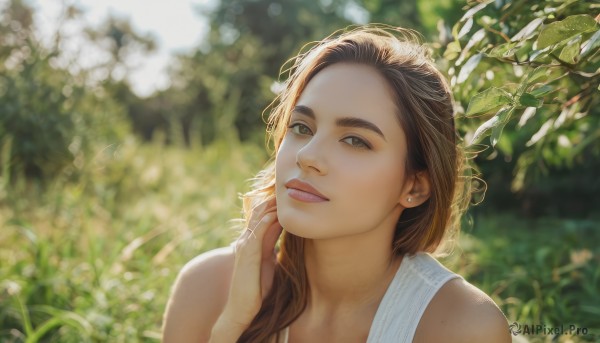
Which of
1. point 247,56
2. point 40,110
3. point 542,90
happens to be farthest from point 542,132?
point 247,56

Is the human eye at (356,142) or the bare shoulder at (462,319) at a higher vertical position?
the human eye at (356,142)

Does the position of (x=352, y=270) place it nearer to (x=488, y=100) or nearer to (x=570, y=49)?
(x=488, y=100)

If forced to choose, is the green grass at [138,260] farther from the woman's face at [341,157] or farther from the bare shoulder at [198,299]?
the woman's face at [341,157]

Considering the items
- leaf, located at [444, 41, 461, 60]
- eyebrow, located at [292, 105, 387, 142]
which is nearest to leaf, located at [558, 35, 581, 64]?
leaf, located at [444, 41, 461, 60]

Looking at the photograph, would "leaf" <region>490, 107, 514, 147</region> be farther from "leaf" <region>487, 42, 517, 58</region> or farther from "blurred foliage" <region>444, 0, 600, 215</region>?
"leaf" <region>487, 42, 517, 58</region>

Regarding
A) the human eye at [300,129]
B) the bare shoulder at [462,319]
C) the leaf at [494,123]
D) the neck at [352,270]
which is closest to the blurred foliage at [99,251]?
the neck at [352,270]

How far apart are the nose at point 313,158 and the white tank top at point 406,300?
1.95 feet

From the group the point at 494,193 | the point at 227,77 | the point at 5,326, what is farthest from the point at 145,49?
the point at 5,326

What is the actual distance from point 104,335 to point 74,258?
1261mm

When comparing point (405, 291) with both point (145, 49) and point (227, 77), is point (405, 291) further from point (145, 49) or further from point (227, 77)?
point (145, 49)

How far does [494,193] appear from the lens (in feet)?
25.1

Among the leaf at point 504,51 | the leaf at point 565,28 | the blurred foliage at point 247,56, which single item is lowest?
the blurred foliage at point 247,56

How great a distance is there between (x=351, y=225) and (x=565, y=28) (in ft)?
3.19

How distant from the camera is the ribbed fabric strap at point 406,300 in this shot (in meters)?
2.24
